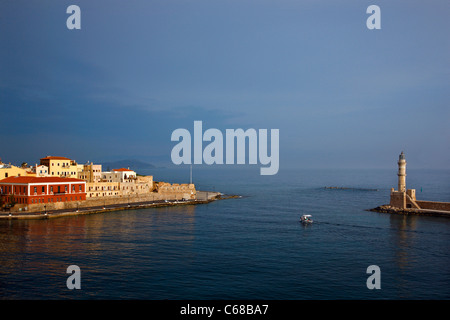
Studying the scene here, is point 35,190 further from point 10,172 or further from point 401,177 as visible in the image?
point 401,177

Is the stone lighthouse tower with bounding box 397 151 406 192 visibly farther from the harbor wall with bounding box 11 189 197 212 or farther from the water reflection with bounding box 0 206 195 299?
the harbor wall with bounding box 11 189 197 212

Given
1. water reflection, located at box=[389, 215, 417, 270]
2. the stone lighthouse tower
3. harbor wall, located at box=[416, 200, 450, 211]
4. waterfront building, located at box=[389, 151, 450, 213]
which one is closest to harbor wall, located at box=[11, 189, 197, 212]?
waterfront building, located at box=[389, 151, 450, 213]

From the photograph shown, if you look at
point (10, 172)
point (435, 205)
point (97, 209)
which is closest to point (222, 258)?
point (97, 209)

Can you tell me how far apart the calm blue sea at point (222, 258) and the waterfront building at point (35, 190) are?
26.7 ft

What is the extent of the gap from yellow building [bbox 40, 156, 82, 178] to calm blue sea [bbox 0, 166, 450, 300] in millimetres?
21506

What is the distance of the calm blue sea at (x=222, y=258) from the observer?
85.6ft

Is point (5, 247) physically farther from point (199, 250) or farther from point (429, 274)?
point (429, 274)

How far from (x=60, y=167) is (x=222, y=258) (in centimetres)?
5533

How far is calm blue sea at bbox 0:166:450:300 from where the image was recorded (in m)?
26.1

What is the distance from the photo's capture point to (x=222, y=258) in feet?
115

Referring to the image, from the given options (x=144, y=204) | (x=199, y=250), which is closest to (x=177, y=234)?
(x=199, y=250)
